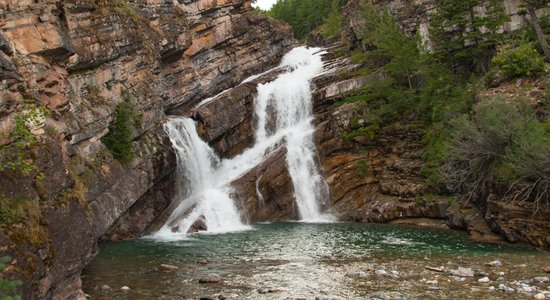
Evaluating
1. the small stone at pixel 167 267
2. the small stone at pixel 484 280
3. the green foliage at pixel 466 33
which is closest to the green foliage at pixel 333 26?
the green foliage at pixel 466 33

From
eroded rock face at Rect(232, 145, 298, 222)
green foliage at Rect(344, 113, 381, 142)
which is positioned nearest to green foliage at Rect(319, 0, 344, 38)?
green foliage at Rect(344, 113, 381, 142)

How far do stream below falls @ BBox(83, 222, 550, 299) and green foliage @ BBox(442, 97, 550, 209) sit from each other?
3329mm

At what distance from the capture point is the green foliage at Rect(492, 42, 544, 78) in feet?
102

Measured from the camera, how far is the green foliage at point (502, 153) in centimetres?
2405

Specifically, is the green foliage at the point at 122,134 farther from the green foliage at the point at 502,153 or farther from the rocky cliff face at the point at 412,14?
the rocky cliff face at the point at 412,14

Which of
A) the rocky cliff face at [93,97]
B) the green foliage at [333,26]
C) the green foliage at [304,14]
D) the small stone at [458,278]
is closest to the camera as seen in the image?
the rocky cliff face at [93,97]

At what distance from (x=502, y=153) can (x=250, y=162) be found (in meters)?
20.5

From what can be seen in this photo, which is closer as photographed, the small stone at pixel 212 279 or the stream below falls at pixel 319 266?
the stream below falls at pixel 319 266

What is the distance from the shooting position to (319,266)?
821 inches

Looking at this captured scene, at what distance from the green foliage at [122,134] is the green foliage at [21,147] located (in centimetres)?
1670

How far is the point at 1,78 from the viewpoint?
1534 centimetres

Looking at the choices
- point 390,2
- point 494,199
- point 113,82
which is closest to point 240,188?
point 113,82

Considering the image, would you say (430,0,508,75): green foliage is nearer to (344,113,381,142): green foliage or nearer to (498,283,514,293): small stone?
(344,113,381,142): green foliage

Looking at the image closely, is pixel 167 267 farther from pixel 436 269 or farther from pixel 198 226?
pixel 198 226
